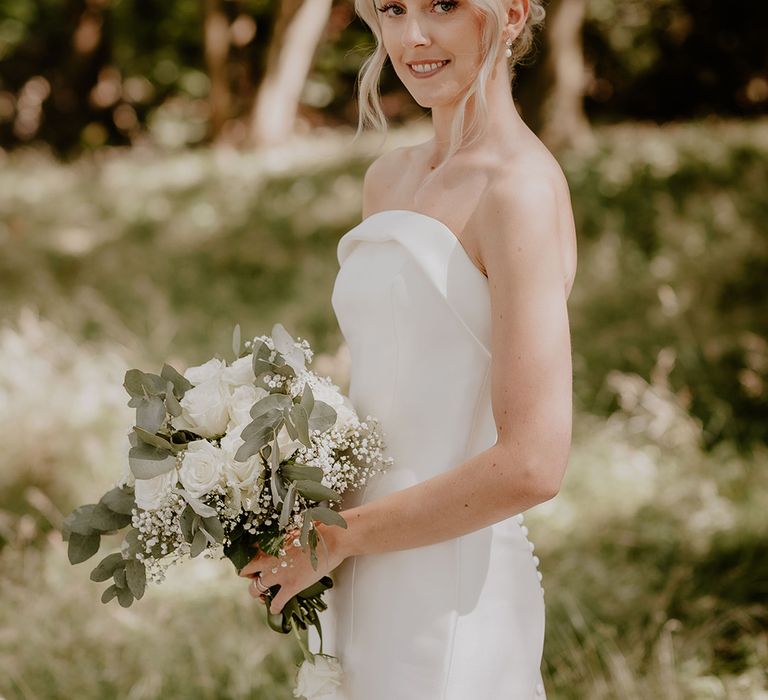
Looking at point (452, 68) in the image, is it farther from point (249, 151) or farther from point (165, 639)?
point (249, 151)

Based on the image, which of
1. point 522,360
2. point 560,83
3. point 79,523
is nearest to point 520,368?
point 522,360

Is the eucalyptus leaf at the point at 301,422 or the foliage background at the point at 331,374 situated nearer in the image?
the eucalyptus leaf at the point at 301,422

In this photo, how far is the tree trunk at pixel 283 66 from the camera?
46.7 feet

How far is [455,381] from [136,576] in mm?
764

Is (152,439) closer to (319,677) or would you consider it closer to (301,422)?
(301,422)

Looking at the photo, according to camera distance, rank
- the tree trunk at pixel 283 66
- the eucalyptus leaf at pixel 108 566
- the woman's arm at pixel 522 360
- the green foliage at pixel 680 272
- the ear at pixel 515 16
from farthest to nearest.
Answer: the tree trunk at pixel 283 66
the green foliage at pixel 680 272
the eucalyptus leaf at pixel 108 566
the ear at pixel 515 16
the woman's arm at pixel 522 360

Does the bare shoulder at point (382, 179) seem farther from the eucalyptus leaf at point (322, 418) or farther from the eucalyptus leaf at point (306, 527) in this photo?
the eucalyptus leaf at point (306, 527)

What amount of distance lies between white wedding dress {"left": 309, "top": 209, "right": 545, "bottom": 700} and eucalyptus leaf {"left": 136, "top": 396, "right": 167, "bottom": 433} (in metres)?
0.42

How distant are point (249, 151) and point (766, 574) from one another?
1113cm

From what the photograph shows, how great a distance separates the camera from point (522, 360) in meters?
1.72

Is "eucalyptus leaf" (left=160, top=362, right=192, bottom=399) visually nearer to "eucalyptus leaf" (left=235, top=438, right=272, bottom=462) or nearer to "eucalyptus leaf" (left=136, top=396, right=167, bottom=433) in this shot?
"eucalyptus leaf" (left=136, top=396, right=167, bottom=433)

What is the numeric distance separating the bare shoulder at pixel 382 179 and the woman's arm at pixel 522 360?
18.1 inches

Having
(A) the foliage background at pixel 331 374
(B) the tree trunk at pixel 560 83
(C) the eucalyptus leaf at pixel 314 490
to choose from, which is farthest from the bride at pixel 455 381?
(B) the tree trunk at pixel 560 83

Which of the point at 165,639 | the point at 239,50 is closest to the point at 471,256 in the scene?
the point at 165,639
